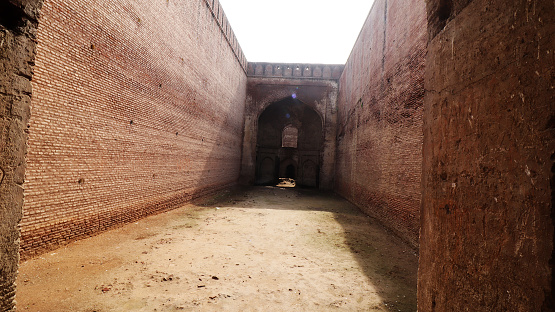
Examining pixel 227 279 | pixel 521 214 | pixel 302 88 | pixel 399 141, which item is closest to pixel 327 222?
pixel 399 141

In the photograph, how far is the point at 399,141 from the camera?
675 centimetres

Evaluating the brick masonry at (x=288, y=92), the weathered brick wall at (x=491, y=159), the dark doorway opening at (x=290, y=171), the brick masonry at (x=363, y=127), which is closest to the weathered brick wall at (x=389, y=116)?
the brick masonry at (x=363, y=127)

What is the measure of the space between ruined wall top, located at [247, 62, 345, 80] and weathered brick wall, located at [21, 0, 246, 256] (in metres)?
6.40

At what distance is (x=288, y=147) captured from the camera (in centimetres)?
2131

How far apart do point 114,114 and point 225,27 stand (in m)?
8.57

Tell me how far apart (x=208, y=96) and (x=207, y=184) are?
3.86 meters

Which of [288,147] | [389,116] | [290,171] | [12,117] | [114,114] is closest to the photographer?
[12,117]

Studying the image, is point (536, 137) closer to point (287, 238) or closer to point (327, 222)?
point (287, 238)

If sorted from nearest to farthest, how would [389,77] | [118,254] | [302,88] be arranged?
[118,254] < [389,77] < [302,88]

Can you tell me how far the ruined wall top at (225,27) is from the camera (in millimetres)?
10852

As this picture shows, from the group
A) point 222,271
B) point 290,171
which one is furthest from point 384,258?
point 290,171

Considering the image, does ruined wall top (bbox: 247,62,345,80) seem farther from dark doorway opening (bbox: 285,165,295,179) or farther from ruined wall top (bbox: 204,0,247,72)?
dark doorway opening (bbox: 285,165,295,179)

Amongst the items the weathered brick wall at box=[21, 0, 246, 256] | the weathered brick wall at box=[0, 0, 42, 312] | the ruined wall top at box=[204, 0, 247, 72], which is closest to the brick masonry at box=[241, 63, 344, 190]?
the ruined wall top at box=[204, 0, 247, 72]

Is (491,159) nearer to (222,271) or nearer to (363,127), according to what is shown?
(222,271)
